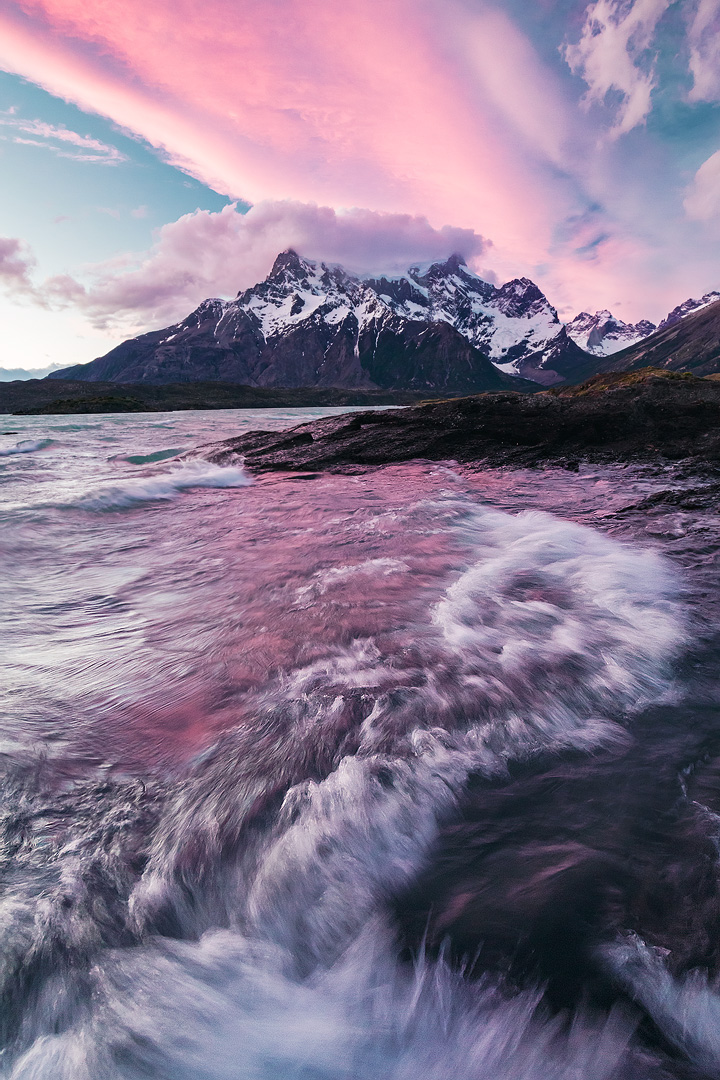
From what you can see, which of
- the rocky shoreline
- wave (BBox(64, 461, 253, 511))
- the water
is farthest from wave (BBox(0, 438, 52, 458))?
the water

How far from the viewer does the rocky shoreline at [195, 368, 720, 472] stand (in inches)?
405

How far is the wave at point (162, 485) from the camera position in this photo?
30.5 ft

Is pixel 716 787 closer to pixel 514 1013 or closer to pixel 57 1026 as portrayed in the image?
pixel 514 1013

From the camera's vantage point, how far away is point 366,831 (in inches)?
90.7

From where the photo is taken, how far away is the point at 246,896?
2076 mm

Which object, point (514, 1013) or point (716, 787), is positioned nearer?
point (514, 1013)

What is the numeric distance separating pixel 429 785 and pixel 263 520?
18.6ft

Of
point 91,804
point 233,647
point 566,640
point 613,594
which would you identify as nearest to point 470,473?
point 613,594

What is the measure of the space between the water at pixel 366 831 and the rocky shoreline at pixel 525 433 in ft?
21.0

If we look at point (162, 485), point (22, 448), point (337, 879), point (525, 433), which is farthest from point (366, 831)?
point (22, 448)

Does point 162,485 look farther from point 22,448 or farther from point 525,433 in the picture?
point 22,448

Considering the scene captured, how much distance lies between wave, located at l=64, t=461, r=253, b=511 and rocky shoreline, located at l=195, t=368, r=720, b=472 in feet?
2.55

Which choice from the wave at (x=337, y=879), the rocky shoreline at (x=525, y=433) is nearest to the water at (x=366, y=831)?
the wave at (x=337, y=879)

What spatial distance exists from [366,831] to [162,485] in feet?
32.1
